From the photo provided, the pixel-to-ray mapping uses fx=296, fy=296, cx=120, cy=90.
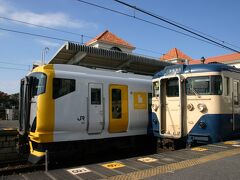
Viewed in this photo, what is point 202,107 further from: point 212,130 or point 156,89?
point 156,89

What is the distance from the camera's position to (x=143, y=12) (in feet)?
33.1

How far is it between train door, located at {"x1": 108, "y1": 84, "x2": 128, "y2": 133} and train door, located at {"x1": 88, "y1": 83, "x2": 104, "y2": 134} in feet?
1.46

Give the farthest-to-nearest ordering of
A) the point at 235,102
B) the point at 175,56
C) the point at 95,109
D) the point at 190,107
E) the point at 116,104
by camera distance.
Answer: the point at 175,56 → the point at 116,104 → the point at 235,102 → the point at 95,109 → the point at 190,107

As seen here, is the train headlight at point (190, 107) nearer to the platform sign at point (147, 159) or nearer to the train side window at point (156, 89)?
the train side window at point (156, 89)

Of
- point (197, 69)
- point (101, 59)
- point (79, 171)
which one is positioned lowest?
point (79, 171)

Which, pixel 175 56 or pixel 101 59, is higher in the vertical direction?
pixel 175 56

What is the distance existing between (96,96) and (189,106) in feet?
10.4

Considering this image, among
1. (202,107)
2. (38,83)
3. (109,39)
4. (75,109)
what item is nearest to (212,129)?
(202,107)

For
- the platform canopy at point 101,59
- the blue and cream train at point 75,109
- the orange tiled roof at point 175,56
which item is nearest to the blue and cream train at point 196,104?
the blue and cream train at point 75,109

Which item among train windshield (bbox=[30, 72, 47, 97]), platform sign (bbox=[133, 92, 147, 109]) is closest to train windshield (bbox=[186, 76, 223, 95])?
platform sign (bbox=[133, 92, 147, 109])

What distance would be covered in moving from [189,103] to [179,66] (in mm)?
1428

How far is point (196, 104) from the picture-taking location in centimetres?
982

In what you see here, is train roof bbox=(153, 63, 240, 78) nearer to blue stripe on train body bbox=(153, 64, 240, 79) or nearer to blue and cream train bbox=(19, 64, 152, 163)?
blue stripe on train body bbox=(153, 64, 240, 79)

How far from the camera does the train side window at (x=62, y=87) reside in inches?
360
